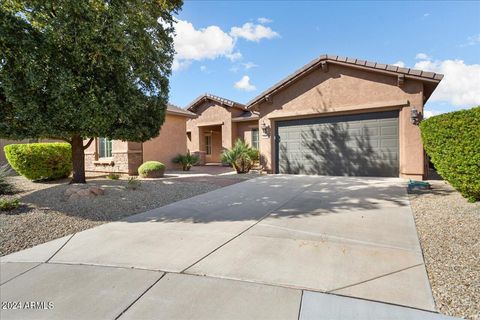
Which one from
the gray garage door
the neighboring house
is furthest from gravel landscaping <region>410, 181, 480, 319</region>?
the neighboring house

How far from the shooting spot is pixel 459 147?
5.32m

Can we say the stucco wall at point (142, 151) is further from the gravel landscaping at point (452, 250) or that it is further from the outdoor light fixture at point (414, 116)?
the gravel landscaping at point (452, 250)

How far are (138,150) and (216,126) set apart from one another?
7810 millimetres

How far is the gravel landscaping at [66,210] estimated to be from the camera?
15.5ft

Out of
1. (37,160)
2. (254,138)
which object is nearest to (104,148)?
(37,160)

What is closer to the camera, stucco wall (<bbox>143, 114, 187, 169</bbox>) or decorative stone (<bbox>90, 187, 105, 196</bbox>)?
decorative stone (<bbox>90, 187, 105, 196</bbox>)

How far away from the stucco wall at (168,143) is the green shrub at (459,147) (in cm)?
1280

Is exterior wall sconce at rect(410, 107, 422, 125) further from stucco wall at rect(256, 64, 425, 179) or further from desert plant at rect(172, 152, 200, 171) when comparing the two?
desert plant at rect(172, 152, 200, 171)

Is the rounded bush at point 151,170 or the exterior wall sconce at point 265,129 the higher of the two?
the exterior wall sconce at point 265,129

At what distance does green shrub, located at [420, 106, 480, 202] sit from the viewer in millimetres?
5066

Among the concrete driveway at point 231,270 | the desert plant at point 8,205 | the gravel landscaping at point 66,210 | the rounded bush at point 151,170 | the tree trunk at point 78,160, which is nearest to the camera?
the concrete driveway at point 231,270

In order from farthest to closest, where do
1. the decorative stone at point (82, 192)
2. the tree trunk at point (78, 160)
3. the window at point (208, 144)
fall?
the window at point (208, 144) → the tree trunk at point (78, 160) → the decorative stone at point (82, 192)

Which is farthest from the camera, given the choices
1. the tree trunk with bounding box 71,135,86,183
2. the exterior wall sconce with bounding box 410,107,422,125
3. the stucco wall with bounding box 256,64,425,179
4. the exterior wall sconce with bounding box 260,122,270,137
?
the exterior wall sconce with bounding box 260,122,270,137

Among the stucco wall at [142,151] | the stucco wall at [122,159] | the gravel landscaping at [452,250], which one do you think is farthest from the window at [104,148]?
the gravel landscaping at [452,250]
